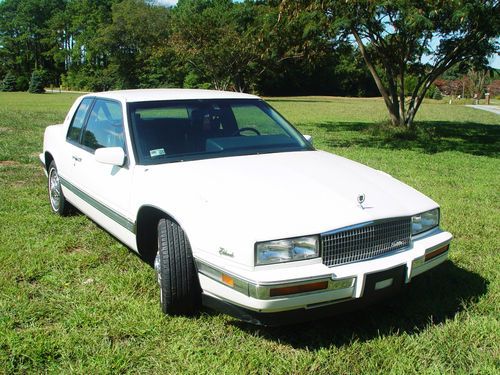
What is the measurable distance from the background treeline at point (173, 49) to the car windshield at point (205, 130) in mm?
7754

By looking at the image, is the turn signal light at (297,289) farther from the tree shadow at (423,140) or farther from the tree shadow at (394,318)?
the tree shadow at (423,140)

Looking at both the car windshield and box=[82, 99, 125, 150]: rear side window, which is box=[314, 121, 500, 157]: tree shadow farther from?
box=[82, 99, 125, 150]: rear side window

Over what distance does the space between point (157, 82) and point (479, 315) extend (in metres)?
60.3

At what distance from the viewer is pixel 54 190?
5.71 meters

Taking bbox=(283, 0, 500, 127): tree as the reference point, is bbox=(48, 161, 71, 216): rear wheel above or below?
below

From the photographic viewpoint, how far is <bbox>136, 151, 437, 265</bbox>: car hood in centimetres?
278

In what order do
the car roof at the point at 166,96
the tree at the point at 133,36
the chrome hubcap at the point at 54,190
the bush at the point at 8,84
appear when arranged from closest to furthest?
1. the car roof at the point at 166,96
2. the chrome hubcap at the point at 54,190
3. the tree at the point at 133,36
4. the bush at the point at 8,84

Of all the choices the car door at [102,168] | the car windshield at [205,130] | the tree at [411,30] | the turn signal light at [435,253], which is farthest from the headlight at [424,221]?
the tree at [411,30]

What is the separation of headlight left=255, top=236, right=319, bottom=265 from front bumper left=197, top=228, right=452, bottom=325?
50 millimetres

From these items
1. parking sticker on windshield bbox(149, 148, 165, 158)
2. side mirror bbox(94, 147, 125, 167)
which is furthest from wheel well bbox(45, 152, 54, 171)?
parking sticker on windshield bbox(149, 148, 165, 158)

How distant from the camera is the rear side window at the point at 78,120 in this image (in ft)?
16.2

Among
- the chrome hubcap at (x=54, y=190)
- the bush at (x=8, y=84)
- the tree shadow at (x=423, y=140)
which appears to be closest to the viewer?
the chrome hubcap at (x=54, y=190)

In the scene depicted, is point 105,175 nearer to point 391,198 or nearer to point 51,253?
point 51,253

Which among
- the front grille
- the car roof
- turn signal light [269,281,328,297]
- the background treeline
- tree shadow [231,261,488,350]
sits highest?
the background treeline
